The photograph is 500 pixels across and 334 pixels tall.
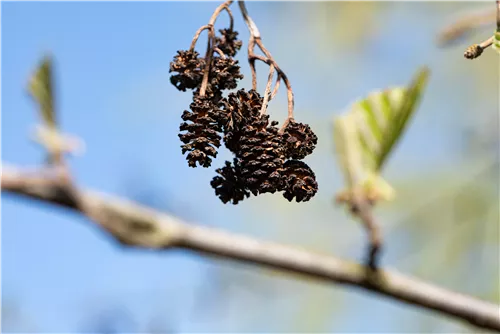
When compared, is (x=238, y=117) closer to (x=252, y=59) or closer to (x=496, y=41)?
(x=252, y=59)

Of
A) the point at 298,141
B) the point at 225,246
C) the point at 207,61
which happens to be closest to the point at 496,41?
the point at 298,141

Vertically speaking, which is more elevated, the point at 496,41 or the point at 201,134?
the point at 496,41

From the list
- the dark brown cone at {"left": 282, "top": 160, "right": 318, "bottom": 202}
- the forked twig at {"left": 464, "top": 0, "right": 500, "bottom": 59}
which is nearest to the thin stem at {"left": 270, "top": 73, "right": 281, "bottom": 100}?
the dark brown cone at {"left": 282, "top": 160, "right": 318, "bottom": 202}

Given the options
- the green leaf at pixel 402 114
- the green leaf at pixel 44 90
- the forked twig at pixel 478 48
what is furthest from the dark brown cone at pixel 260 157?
the green leaf at pixel 44 90

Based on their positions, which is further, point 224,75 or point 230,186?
point 224,75

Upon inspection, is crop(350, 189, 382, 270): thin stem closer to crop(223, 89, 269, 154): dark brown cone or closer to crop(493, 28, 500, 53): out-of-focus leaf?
crop(223, 89, 269, 154): dark brown cone

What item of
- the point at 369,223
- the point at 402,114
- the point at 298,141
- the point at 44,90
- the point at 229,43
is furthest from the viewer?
the point at 229,43

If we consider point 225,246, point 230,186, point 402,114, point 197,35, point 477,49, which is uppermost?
point 197,35
